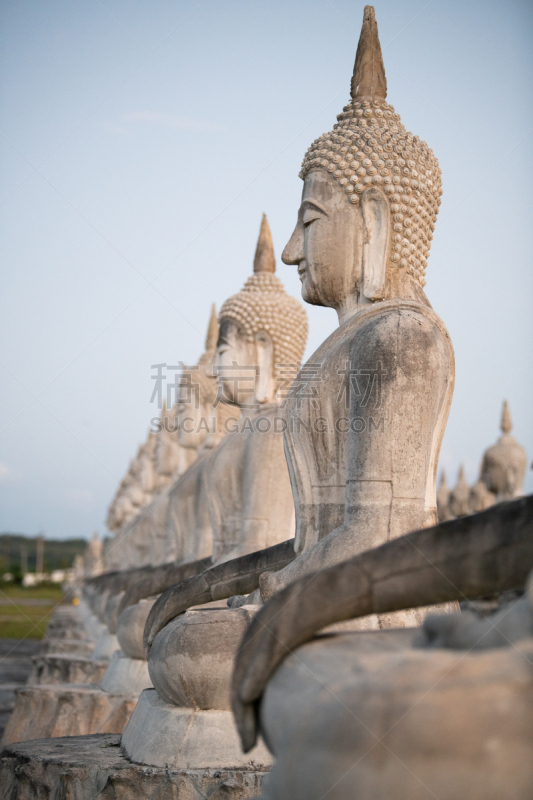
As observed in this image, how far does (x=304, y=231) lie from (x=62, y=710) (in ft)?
13.2

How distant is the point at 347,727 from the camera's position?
1.56 metres

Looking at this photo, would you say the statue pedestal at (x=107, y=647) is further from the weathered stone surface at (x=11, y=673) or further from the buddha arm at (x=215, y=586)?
the buddha arm at (x=215, y=586)

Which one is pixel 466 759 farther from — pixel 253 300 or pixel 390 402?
pixel 253 300

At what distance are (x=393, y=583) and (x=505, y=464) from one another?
15.9 metres

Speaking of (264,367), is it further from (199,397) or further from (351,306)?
(199,397)

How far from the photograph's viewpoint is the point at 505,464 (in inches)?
682

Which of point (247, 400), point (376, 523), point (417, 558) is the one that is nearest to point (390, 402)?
point (376, 523)

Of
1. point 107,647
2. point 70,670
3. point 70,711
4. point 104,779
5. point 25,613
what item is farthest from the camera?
point 25,613

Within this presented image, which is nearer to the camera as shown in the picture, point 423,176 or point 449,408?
point 449,408

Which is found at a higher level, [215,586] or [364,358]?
[364,358]

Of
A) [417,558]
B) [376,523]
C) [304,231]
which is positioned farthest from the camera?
[304,231]

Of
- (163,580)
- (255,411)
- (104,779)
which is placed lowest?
(104,779)

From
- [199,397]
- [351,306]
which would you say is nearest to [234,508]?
[351,306]

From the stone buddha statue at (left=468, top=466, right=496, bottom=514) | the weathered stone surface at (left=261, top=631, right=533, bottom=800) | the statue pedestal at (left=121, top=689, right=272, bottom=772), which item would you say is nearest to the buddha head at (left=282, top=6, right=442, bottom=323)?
the statue pedestal at (left=121, top=689, right=272, bottom=772)
